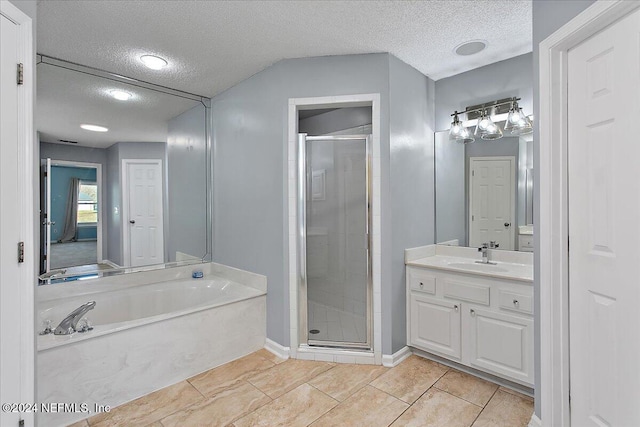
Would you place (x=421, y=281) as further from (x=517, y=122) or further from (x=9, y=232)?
(x=9, y=232)

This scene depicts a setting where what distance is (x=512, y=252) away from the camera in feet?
8.32

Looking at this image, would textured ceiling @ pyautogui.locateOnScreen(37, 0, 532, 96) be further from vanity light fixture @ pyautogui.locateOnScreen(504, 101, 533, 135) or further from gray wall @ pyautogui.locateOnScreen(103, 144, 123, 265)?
gray wall @ pyautogui.locateOnScreen(103, 144, 123, 265)

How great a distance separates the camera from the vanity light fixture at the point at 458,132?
2.74 m

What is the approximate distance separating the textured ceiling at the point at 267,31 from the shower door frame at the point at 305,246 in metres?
0.71

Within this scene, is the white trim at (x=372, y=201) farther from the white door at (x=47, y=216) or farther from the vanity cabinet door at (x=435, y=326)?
the white door at (x=47, y=216)

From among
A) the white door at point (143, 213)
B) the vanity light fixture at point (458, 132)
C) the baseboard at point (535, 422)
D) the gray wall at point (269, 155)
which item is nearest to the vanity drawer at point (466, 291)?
the gray wall at point (269, 155)

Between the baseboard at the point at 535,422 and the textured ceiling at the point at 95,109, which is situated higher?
the textured ceiling at the point at 95,109

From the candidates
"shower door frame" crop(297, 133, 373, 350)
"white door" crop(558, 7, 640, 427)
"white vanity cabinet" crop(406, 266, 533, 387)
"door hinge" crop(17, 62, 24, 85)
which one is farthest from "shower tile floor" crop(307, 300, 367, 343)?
"door hinge" crop(17, 62, 24, 85)

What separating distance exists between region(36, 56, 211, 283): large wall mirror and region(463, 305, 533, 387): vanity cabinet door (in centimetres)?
271

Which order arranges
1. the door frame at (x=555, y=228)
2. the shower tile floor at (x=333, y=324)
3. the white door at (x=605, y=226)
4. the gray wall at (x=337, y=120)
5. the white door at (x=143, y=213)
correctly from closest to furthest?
the white door at (x=605, y=226) < the door frame at (x=555, y=228) < the shower tile floor at (x=333, y=324) < the white door at (x=143, y=213) < the gray wall at (x=337, y=120)

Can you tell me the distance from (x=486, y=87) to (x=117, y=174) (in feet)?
11.4

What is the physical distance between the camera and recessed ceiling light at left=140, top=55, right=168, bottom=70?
2.54 meters

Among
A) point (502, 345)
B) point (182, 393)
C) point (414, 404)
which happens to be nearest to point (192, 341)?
point (182, 393)

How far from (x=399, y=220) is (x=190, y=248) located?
7.41ft
